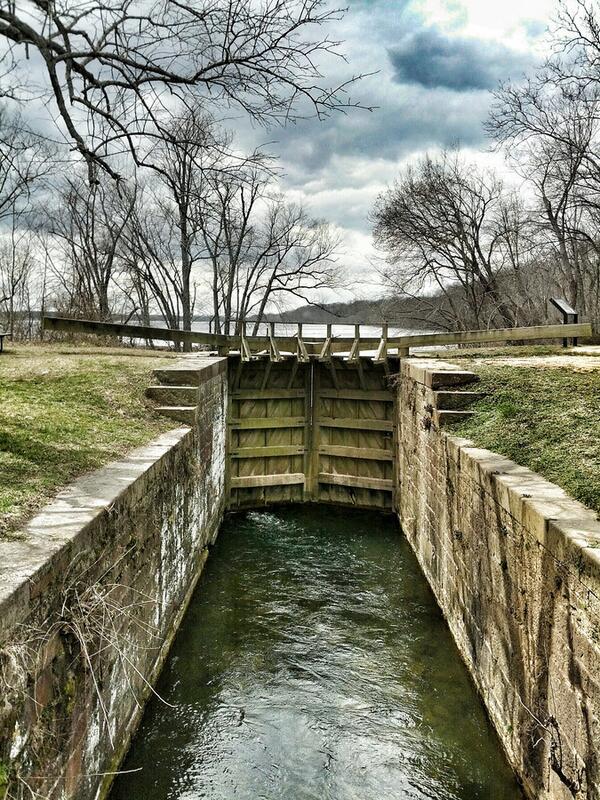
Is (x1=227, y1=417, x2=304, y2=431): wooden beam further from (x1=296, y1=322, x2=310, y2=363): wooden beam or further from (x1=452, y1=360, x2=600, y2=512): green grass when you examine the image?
(x1=452, y1=360, x2=600, y2=512): green grass

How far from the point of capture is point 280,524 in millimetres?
9742

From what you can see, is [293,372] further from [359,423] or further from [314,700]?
[314,700]

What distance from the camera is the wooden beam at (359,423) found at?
10.4m

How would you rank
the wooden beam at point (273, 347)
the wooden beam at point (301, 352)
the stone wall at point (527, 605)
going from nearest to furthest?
the stone wall at point (527, 605) < the wooden beam at point (273, 347) < the wooden beam at point (301, 352)

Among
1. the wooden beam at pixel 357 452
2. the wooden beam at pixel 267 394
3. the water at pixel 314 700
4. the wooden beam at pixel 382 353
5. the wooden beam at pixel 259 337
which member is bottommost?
the water at pixel 314 700

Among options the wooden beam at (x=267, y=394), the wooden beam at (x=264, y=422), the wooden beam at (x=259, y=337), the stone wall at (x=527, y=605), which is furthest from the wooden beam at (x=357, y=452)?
the stone wall at (x=527, y=605)

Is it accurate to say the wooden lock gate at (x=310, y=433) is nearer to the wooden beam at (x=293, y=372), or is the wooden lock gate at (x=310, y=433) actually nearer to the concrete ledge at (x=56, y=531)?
the wooden beam at (x=293, y=372)

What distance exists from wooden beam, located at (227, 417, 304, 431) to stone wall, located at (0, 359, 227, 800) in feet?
14.6

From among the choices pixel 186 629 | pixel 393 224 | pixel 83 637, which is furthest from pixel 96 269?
pixel 83 637

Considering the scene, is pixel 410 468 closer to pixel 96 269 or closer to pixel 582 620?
pixel 582 620

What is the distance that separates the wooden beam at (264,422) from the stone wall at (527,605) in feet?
15.4

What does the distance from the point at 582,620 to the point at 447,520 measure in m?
3.31

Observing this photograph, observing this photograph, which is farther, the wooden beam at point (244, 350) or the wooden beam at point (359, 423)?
the wooden beam at point (359, 423)

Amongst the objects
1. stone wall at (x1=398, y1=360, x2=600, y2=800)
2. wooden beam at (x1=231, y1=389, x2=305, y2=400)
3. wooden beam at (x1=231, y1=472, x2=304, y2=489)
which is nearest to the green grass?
stone wall at (x1=398, y1=360, x2=600, y2=800)
